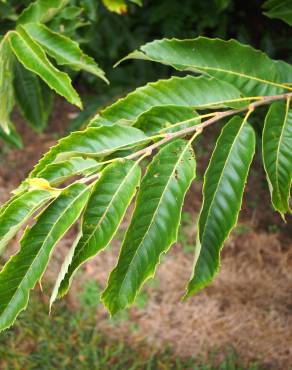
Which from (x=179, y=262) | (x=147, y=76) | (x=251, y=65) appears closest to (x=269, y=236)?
(x=179, y=262)

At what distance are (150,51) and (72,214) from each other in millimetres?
487

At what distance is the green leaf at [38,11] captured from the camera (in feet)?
5.96

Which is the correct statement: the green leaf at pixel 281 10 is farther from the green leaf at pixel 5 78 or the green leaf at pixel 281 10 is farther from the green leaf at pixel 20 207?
the green leaf at pixel 20 207

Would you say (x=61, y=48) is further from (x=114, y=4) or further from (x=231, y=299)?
(x=231, y=299)

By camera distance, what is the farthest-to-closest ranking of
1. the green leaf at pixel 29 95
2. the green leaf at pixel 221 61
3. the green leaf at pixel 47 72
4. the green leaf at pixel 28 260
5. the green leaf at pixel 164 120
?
1. the green leaf at pixel 29 95
2. the green leaf at pixel 47 72
3. the green leaf at pixel 221 61
4. the green leaf at pixel 164 120
5. the green leaf at pixel 28 260

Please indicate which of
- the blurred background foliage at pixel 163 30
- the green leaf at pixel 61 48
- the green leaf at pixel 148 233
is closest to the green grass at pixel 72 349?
the blurred background foliage at pixel 163 30

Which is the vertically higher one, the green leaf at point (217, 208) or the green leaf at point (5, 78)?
the green leaf at point (5, 78)

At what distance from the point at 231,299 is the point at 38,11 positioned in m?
A: 2.11

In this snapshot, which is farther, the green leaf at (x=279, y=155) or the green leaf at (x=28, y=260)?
the green leaf at (x=279, y=155)

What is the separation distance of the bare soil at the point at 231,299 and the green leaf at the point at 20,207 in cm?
204

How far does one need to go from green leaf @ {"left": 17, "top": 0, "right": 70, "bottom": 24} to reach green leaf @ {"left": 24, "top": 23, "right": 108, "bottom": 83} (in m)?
0.13

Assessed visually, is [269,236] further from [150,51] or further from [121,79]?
[150,51]

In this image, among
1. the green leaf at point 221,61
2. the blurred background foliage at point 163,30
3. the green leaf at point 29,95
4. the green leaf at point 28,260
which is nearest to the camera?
the green leaf at point 28,260

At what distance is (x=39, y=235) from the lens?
1.04 meters
